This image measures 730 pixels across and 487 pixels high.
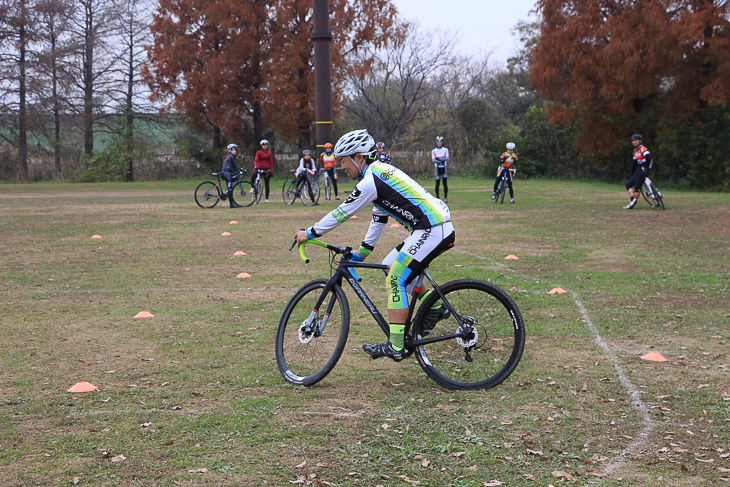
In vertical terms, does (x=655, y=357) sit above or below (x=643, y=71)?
below

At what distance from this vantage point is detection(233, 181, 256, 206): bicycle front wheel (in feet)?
77.0

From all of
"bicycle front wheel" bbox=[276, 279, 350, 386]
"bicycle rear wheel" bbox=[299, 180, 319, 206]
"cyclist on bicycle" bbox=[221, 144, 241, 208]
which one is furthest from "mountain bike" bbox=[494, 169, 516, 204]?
"bicycle front wheel" bbox=[276, 279, 350, 386]

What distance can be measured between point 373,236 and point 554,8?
29.2 meters

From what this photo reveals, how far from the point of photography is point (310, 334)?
19.6ft

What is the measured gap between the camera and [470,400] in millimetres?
5410

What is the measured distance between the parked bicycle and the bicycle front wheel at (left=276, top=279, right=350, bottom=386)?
17.5 m

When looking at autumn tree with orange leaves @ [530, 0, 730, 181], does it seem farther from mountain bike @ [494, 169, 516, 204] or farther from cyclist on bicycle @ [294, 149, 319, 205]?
cyclist on bicycle @ [294, 149, 319, 205]

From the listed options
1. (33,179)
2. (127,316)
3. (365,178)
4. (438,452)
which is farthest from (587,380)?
(33,179)

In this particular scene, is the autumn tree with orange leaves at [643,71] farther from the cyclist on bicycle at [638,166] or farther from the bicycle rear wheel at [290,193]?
the bicycle rear wheel at [290,193]

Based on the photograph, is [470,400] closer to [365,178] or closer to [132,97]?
[365,178]

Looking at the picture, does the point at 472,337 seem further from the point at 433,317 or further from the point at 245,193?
the point at 245,193

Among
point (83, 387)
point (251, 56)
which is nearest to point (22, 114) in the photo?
point (251, 56)

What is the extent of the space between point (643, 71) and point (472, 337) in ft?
88.2

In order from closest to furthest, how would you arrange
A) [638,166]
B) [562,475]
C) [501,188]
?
[562,475] → [638,166] → [501,188]
